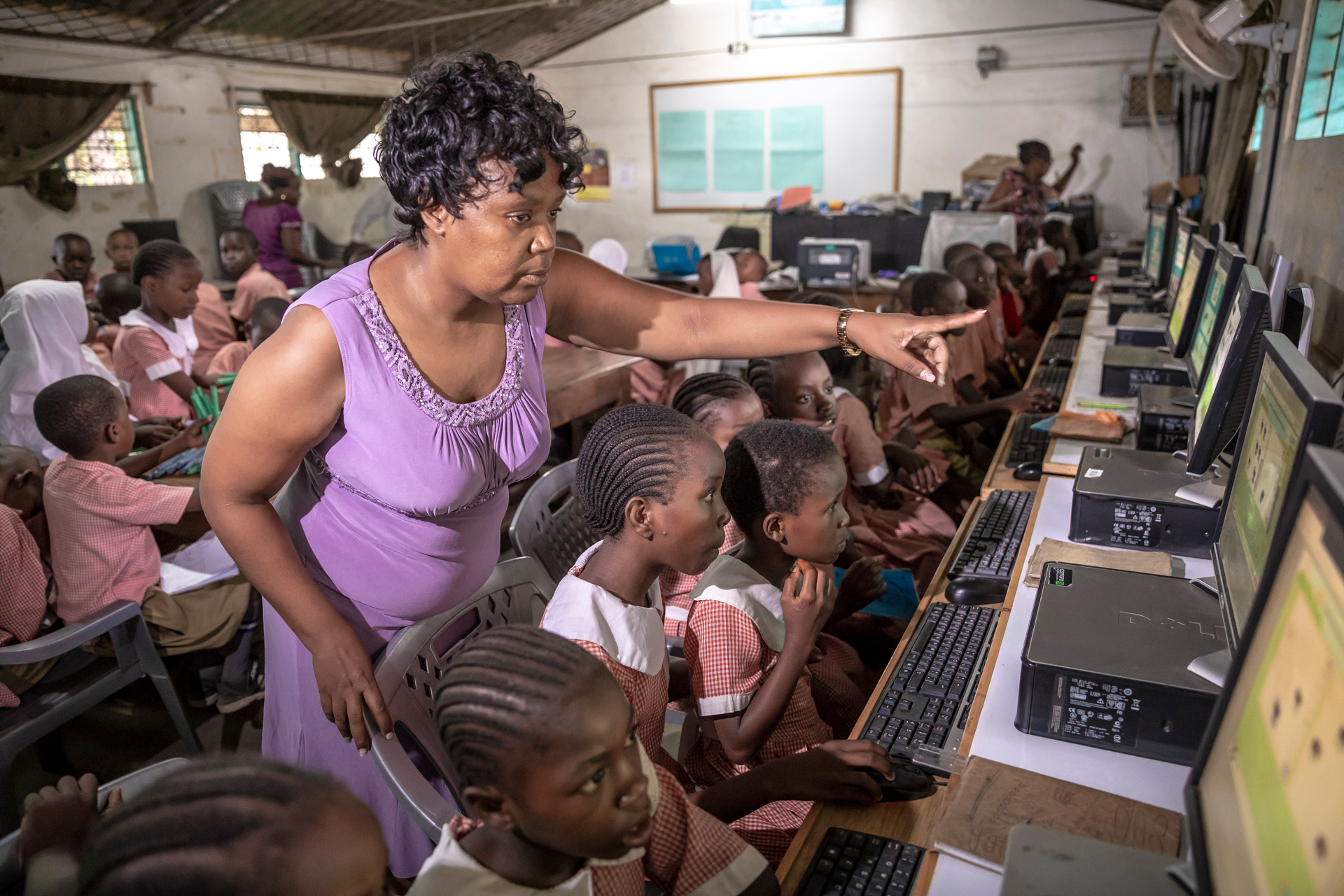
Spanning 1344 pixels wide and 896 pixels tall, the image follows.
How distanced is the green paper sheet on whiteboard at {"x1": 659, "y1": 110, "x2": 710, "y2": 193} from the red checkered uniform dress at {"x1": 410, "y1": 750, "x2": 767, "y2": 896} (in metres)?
10.2

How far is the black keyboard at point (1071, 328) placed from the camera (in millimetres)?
4293

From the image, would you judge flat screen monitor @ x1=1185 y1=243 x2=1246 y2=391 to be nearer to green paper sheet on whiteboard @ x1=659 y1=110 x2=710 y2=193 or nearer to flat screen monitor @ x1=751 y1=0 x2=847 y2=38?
flat screen monitor @ x1=751 y1=0 x2=847 y2=38

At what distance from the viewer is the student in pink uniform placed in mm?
1169

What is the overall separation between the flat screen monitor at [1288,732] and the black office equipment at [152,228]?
8.21 m

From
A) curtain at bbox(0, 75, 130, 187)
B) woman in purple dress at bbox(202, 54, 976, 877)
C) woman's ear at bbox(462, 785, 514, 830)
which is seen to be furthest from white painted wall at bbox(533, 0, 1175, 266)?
woman's ear at bbox(462, 785, 514, 830)

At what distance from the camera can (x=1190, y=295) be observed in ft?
8.71

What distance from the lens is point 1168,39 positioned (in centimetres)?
353

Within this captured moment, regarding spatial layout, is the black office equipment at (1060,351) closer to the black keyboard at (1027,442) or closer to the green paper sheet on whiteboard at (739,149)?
the black keyboard at (1027,442)

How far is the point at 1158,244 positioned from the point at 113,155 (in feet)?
26.3

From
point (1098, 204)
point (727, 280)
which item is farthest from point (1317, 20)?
point (1098, 204)

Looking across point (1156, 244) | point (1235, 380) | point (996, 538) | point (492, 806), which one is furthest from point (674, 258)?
point (492, 806)

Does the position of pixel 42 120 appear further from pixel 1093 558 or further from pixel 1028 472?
pixel 1093 558

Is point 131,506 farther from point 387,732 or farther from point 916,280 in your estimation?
point 916,280

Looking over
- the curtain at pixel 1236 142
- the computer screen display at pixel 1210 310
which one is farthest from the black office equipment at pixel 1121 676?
the curtain at pixel 1236 142
